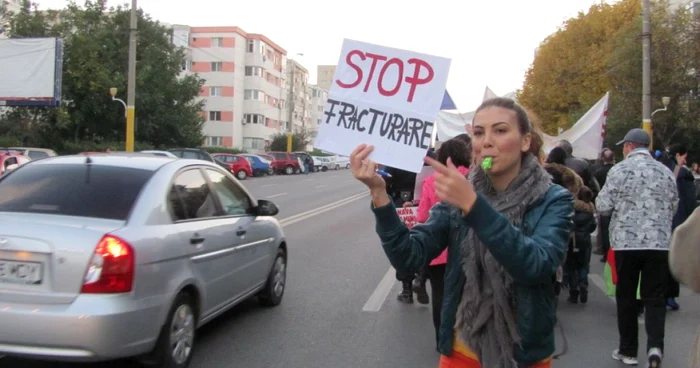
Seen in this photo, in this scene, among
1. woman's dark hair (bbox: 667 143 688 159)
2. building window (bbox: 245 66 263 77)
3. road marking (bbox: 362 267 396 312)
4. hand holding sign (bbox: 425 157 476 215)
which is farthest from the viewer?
building window (bbox: 245 66 263 77)

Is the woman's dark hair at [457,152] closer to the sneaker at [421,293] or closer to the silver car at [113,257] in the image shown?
the silver car at [113,257]

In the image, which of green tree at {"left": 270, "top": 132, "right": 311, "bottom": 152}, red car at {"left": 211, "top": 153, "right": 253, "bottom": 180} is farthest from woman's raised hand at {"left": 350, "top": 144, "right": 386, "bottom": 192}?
green tree at {"left": 270, "top": 132, "right": 311, "bottom": 152}

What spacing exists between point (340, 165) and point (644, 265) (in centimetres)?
6881

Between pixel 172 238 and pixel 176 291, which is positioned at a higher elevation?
pixel 172 238

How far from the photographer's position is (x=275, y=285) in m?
7.09

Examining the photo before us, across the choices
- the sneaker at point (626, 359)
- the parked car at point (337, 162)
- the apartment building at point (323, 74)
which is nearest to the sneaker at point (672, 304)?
the sneaker at point (626, 359)

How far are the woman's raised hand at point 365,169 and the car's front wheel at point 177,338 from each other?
2544 millimetres

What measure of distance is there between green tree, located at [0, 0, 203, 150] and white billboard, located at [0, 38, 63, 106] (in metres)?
6.08

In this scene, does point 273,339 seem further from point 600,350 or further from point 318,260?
point 318,260

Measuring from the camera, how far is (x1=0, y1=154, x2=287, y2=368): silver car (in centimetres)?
409

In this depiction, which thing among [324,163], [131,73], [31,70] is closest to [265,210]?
[131,73]

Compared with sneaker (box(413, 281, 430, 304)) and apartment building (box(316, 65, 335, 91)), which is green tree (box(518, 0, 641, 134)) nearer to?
sneaker (box(413, 281, 430, 304))

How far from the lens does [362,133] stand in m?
2.88

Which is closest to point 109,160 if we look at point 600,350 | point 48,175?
point 48,175
